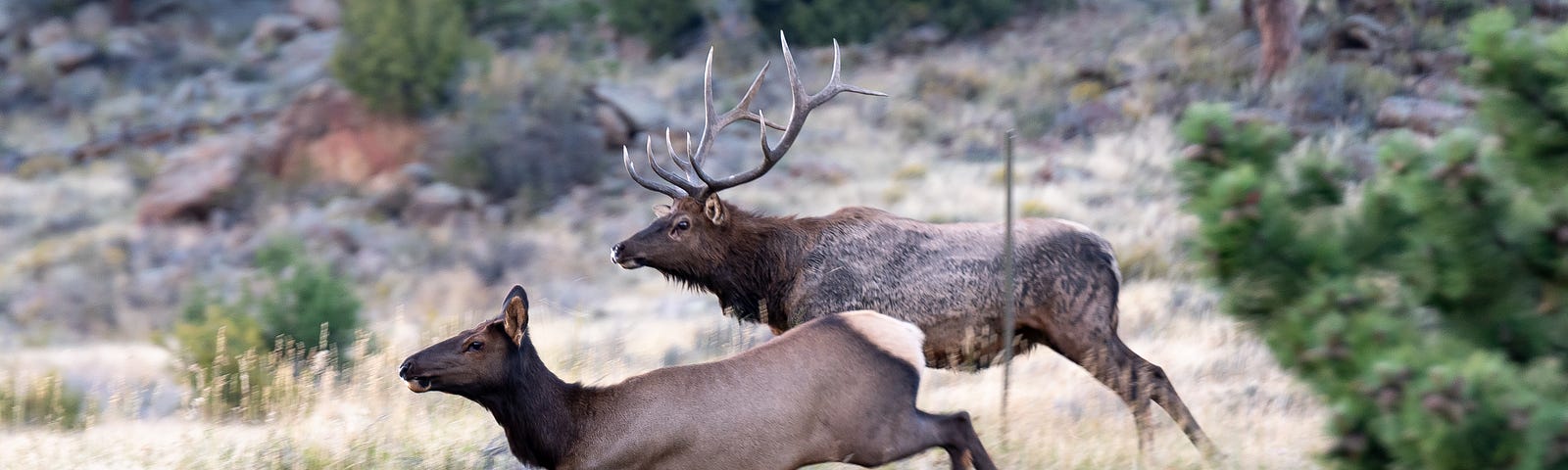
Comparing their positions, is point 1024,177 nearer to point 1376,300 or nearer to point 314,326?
point 314,326

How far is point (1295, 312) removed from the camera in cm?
407

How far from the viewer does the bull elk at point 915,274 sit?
23.5 ft

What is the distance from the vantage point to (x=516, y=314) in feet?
18.1

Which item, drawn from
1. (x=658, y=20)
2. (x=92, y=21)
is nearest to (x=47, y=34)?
(x=92, y=21)

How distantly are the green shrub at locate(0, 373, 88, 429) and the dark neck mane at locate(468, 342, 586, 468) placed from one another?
5479 millimetres

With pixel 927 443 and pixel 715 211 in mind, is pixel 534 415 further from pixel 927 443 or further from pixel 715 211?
pixel 715 211

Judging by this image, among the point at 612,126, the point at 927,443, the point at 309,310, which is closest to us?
the point at 927,443

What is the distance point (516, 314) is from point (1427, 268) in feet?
10.7

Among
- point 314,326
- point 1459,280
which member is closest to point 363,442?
point 1459,280

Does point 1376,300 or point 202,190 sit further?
point 202,190

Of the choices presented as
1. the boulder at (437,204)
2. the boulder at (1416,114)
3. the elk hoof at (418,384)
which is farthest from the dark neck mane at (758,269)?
the boulder at (437,204)

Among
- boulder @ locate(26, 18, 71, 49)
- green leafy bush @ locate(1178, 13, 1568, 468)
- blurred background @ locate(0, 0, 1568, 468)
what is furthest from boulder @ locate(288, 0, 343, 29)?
green leafy bush @ locate(1178, 13, 1568, 468)

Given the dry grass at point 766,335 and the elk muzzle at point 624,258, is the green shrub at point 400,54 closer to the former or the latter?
the dry grass at point 766,335

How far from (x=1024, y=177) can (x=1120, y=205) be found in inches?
107
